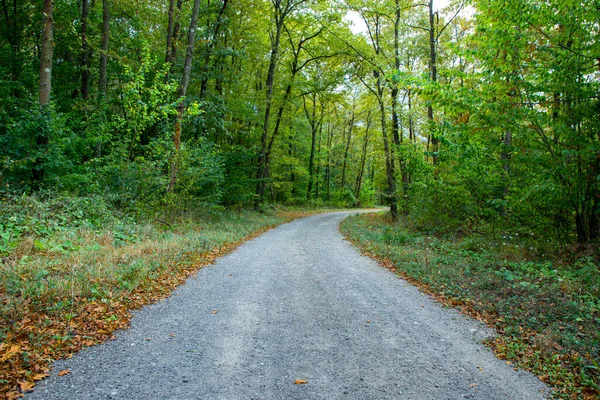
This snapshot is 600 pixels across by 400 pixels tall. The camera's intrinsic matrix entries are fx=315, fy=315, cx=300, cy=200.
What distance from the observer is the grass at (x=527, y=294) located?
3.49m

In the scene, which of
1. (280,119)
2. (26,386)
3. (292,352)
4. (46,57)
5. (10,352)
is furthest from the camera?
(280,119)

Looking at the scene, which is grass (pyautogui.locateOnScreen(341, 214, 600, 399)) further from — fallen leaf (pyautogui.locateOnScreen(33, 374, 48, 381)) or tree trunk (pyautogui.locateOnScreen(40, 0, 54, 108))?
tree trunk (pyautogui.locateOnScreen(40, 0, 54, 108))

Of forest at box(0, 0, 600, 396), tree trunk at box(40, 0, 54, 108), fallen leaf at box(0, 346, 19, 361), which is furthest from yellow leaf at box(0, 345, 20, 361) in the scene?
tree trunk at box(40, 0, 54, 108)

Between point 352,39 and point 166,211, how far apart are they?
46.9 ft

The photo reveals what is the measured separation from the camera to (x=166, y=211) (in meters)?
11.0

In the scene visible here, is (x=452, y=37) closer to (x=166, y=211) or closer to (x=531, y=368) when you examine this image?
(x=166, y=211)

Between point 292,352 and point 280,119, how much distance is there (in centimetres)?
1901

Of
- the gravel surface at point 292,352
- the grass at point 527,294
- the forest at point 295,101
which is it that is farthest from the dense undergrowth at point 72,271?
the grass at point 527,294

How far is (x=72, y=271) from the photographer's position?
16.6ft

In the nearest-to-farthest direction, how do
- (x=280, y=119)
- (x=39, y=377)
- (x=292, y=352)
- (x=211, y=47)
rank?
(x=39, y=377) < (x=292, y=352) < (x=211, y=47) < (x=280, y=119)

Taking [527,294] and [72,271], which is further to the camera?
[527,294]

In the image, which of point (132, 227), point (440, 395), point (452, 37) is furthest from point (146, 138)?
point (452, 37)

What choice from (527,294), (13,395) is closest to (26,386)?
(13,395)

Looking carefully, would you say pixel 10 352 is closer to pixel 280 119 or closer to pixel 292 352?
pixel 292 352
